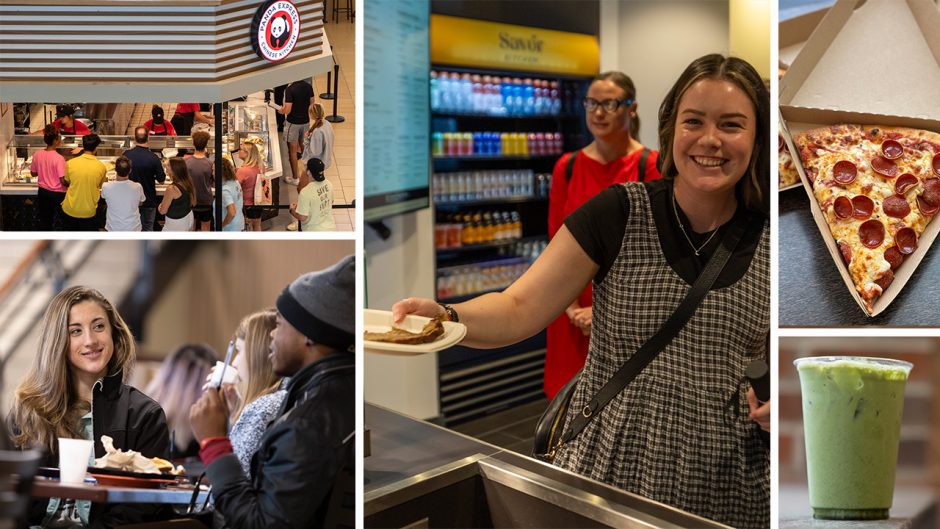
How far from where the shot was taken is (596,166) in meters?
2.16

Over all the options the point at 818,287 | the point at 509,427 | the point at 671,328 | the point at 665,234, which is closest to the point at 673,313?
the point at 671,328

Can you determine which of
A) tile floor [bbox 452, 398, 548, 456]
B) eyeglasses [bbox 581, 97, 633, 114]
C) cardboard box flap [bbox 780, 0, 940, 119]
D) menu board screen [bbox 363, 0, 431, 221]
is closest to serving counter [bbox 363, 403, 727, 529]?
cardboard box flap [bbox 780, 0, 940, 119]

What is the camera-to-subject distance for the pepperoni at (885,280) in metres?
1.34

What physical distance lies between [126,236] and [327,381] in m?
0.43

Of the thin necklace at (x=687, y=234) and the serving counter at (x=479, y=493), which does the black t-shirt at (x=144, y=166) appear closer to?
the serving counter at (x=479, y=493)

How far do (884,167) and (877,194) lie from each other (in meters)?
0.05

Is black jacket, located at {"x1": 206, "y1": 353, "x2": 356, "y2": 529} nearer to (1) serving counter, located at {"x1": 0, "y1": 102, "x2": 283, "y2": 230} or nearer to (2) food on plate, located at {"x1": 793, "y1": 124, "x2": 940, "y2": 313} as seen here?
(1) serving counter, located at {"x1": 0, "y1": 102, "x2": 283, "y2": 230}

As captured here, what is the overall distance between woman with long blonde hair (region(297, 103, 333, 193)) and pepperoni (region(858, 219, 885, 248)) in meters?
0.92

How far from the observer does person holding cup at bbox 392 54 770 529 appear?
4.86ft

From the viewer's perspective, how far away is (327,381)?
1479 millimetres

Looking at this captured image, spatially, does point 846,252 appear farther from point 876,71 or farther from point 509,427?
point 509,427

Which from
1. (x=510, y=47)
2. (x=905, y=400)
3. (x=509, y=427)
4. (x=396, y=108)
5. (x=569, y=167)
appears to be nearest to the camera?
(x=905, y=400)

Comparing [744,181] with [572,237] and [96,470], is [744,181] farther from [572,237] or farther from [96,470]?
[96,470]

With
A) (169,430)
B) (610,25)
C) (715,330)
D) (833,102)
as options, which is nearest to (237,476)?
(169,430)
